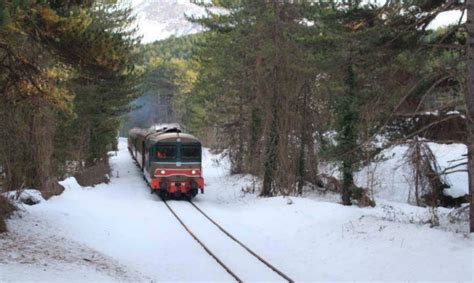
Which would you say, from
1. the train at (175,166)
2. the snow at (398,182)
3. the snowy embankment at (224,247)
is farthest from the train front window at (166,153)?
the snow at (398,182)

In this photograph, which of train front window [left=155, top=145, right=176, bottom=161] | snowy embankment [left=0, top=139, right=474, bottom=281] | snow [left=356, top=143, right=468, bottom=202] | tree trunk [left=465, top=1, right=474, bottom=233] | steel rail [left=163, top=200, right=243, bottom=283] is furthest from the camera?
snow [left=356, top=143, right=468, bottom=202]

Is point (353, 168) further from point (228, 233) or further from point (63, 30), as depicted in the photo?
point (63, 30)

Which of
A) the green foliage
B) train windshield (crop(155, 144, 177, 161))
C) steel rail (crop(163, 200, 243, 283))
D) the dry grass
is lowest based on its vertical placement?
steel rail (crop(163, 200, 243, 283))

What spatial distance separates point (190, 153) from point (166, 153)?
1049 millimetres

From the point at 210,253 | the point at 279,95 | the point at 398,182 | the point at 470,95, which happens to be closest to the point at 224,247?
the point at 210,253

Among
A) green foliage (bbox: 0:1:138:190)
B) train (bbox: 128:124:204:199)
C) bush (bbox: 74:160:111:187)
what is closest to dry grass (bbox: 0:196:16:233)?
green foliage (bbox: 0:1:138:190)

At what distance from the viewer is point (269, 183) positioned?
69.3ft

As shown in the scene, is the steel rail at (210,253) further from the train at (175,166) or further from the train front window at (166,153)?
the train front window at (166,153)

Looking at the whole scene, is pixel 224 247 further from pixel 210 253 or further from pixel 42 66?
pixel 42 66

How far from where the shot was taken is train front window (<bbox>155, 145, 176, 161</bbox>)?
2223 cm

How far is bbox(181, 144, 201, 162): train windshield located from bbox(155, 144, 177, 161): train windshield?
393 millimetres

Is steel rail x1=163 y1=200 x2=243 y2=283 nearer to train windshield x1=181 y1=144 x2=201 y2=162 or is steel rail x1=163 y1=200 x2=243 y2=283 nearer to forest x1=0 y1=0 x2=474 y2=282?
forest x1=0 y1=0 x2=474 y2=282

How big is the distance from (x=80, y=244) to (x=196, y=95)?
23.4 m

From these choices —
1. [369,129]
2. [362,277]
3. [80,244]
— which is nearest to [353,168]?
[369,129]
